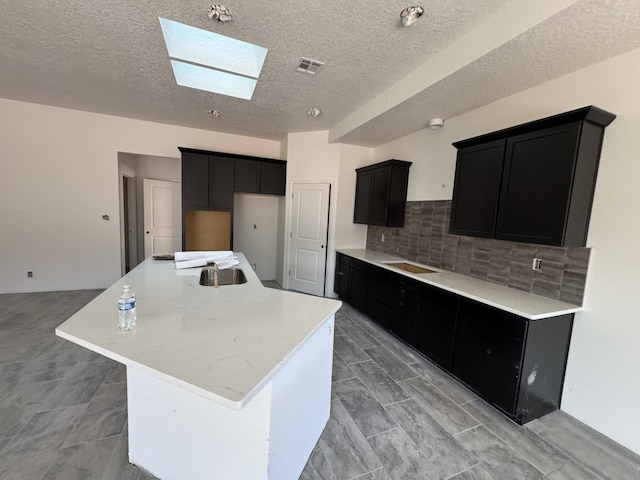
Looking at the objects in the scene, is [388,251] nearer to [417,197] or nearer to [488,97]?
[417,197]

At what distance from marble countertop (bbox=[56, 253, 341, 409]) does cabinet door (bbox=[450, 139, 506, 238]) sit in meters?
1.66

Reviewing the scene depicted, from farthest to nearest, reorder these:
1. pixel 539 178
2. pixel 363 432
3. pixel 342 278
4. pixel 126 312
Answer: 1. pixel 342 278
2. pixel 539 178
3. pixel 363 432
4. pixel 126 312

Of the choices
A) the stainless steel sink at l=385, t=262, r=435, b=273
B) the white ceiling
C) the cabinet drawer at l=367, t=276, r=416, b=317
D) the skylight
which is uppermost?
the skylight

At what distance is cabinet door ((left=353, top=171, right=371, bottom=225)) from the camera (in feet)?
Answer: 13.9

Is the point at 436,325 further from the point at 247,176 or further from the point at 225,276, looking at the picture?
the point at 247,176

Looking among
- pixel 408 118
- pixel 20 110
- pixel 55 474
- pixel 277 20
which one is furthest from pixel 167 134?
pixel 55 474

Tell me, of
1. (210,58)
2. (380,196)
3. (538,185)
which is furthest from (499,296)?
(210,58)

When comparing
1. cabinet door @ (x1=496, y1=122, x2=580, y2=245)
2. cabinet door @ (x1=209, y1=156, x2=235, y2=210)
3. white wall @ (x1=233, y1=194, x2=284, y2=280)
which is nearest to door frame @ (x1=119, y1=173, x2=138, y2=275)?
cabinet door @ (x1=209, y1=156, x2=235, y2=210)

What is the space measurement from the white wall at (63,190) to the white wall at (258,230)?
1.45 meters

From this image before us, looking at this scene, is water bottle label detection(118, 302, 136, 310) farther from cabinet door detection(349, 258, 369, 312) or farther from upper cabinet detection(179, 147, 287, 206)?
upper cabinet detection(179, 147, 287, 206)

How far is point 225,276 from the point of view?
268 cm

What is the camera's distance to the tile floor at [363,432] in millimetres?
1537

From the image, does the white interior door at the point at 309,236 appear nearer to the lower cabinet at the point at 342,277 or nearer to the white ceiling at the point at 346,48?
the lower cabinet at the point at 342,277

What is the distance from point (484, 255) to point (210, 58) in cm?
335
